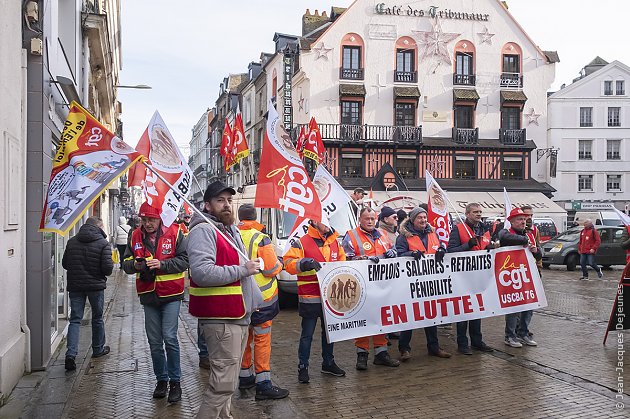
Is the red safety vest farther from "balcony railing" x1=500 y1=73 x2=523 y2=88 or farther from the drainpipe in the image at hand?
"balcony railing" x1=500 y1=73 x2=523 y2=88

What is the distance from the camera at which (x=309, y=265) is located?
6.28m

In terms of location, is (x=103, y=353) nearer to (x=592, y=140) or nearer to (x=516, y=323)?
(x=516, y=323)

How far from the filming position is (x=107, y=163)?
523 centimetres

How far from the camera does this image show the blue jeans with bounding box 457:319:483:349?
7.94 metres

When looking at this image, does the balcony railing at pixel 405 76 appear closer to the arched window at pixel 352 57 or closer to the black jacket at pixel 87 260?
the arched window at pixel 352 57

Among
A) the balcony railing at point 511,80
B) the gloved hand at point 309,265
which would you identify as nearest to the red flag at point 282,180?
the gloved hand at point 309,265

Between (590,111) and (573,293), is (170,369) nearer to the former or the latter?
(573,293)

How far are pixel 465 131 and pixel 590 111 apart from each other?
18156 mm

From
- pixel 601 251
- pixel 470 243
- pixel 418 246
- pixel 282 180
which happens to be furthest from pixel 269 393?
pixel 601 251

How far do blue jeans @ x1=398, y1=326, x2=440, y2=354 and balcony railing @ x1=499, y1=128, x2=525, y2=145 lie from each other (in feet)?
97.3

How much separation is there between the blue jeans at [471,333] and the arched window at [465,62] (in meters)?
29.3

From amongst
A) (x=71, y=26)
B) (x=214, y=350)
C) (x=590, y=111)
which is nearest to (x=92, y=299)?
(x=214, y=350)

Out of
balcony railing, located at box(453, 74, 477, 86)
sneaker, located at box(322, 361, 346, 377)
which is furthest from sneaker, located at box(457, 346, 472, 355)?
balcony railing, located at box(453, 74, 477, 86)

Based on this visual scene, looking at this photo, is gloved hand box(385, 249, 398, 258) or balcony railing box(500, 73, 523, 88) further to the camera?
balcony railing box(500, 73, 523, 88)
